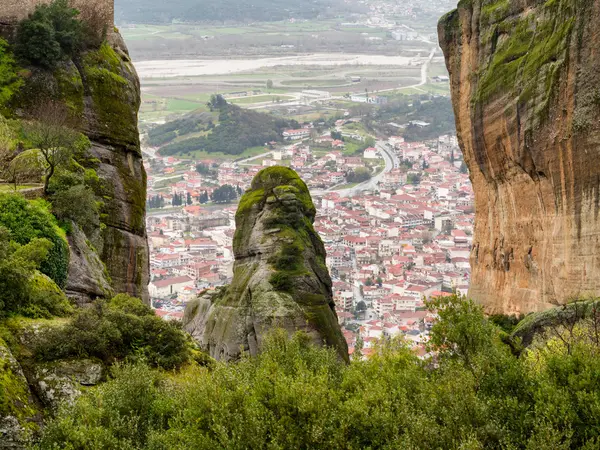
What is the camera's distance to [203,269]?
3258 inches

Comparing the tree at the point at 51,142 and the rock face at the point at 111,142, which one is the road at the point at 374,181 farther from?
the tree at the point at 51,142

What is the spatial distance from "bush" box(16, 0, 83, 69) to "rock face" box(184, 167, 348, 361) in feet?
26.5

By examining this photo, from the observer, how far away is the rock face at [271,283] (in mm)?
27141

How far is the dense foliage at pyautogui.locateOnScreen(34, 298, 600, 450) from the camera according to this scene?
496 inches

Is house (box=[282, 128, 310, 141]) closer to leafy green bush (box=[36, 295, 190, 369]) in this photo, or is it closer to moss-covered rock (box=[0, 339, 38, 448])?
leafy green bush (box=[36, 295, 190, 369])

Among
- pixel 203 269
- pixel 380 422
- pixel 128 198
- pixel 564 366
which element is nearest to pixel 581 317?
pixel 564 366

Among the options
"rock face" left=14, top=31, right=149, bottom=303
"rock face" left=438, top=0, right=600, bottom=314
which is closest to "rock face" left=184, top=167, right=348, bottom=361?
"rock face" left=14, top=31, right=149, bottom=303

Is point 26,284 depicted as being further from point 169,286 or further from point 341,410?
point 169,286

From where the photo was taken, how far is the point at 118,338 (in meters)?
14.9

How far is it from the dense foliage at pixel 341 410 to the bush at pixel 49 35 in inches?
551

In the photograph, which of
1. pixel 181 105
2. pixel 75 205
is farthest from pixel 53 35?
pixel 181 105

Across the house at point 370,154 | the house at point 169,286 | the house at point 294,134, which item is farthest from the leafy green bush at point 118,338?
the house at point 294,134

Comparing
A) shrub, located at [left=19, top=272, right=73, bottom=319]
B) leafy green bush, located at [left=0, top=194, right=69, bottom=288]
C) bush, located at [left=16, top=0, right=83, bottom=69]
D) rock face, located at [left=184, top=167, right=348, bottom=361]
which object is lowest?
rock face, located at [left=184, top=167, right=348, bottom=361]

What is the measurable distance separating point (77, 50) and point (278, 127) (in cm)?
12032
